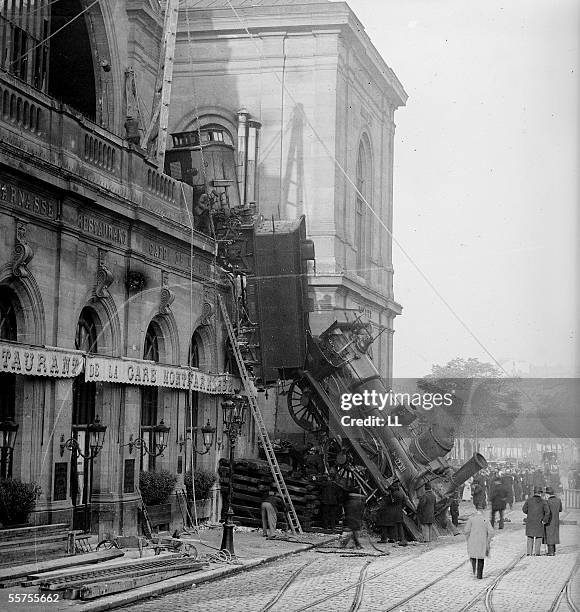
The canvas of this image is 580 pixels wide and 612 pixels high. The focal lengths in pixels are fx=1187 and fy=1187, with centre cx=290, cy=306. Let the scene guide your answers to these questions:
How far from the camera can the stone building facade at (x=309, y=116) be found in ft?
79.8

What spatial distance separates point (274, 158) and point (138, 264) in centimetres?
383

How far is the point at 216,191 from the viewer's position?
26.6 m

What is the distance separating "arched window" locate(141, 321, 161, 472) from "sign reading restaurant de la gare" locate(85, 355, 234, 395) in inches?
9.5

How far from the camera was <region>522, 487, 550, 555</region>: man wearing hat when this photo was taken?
22.7m

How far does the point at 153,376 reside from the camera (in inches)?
936

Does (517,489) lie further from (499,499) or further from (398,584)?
(398,584)

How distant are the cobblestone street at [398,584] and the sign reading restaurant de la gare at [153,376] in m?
4.36

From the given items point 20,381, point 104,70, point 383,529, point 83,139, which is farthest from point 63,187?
point 383,529

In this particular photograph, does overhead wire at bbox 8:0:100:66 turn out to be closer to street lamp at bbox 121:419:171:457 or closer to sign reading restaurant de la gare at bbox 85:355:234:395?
sign reading restaurant de la gare at bbox 85:355:234:395

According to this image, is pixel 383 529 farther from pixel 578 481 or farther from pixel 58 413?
pixel 58 413

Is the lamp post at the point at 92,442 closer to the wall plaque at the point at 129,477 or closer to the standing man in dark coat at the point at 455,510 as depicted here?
the wall plaque at the point at 129,477

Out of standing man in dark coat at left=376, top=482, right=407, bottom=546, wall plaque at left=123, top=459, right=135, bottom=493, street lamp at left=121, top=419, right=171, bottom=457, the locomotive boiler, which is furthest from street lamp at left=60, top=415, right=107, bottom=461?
standing man in dark coat at left=376, top=482, right=407, bottom=546

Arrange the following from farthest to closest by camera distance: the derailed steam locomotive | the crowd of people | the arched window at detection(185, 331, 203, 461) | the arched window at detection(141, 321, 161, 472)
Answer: the arched window at detection(185, 331, 203, 461)
the derailed steam locomotive
the arched window at detection(141, 321, 161, 472)
the crowd of people

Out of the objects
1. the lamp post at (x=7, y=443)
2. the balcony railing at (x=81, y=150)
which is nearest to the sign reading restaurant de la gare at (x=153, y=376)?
the lamp post at (x=7, y=443)
